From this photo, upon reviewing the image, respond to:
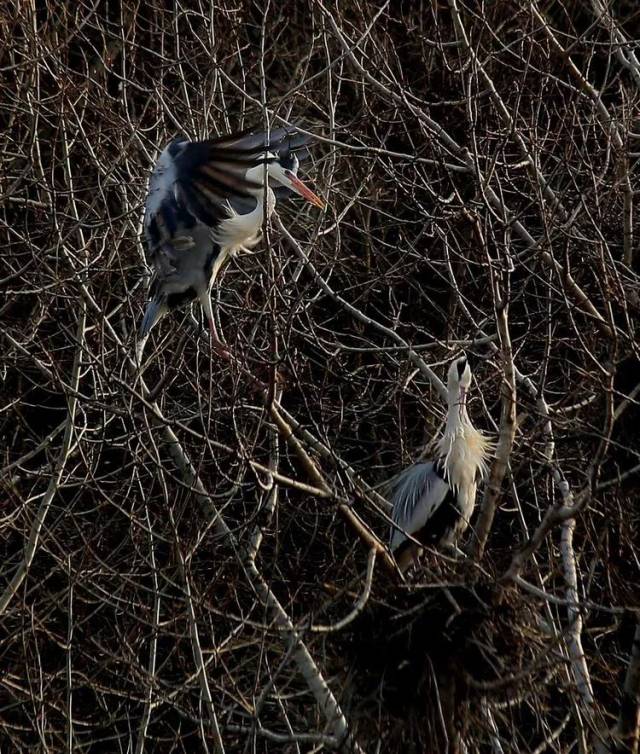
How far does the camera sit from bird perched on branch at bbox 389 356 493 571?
6.66 m

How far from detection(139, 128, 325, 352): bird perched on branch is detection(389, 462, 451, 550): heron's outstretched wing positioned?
48.1 inches

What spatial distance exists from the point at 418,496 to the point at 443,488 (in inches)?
6.7

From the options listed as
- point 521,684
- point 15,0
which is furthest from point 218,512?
point 15,0

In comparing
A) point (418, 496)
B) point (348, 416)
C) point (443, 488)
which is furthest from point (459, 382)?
point (348, 416)

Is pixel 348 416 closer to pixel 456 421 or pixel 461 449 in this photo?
pixel 461 449

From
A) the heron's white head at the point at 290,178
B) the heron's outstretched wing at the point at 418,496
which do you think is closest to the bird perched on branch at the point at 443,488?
the heron's outstretched wing at the point at 418,496

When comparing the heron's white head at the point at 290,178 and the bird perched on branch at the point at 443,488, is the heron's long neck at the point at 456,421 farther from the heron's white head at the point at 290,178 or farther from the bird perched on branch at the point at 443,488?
the heron's white head at the point at 290,178

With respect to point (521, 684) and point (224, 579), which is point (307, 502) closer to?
point (224, 579)

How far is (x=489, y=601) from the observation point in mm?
4965

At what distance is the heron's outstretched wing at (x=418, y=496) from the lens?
703 centimetres

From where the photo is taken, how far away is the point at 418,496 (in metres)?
7.11

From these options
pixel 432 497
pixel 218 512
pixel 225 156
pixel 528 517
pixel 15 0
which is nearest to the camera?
pixel 218 512

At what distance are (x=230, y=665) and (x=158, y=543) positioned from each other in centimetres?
93

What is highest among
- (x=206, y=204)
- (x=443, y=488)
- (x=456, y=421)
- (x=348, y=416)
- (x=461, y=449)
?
(x=206, y=204)
